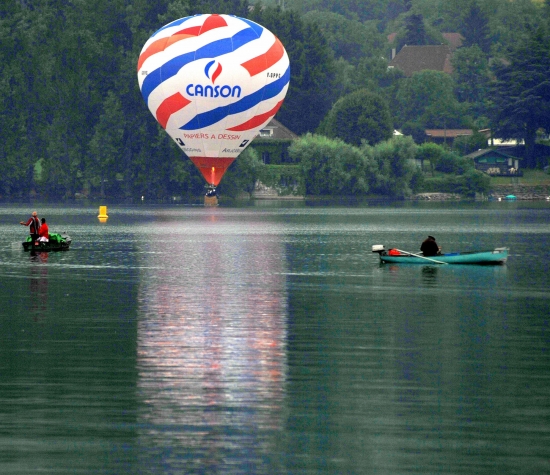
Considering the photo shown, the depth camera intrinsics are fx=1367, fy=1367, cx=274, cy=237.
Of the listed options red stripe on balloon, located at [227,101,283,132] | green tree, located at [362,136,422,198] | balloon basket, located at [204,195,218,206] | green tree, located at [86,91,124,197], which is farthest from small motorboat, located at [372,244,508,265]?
green tree, located at [362,136,422,198]

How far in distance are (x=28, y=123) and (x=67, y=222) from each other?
71.3 metres

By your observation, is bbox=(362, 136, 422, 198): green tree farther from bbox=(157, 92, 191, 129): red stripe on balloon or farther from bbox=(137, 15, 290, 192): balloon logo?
bbox=(157, 92, 191, 129): red stripe on balloon

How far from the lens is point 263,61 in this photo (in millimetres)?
140875

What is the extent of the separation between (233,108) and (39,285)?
94076mm

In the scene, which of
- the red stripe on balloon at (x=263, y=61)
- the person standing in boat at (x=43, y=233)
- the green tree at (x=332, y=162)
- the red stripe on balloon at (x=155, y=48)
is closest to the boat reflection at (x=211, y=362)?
the person standing in boat at (x=43, y=233)

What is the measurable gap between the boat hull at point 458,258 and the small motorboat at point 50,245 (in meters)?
17.6

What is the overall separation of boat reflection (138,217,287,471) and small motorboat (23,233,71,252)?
12.6 meters

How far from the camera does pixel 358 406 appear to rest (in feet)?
75.8

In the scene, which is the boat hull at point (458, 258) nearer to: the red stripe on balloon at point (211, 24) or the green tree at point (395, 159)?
the red stripe on balloon at point (211, 24)

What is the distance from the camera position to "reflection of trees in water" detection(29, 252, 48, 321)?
39.4 metres

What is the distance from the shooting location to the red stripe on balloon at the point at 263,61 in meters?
140

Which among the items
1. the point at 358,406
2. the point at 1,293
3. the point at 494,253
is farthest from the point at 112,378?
the point at 494,253

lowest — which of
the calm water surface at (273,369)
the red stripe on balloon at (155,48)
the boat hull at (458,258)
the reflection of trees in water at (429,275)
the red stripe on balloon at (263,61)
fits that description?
the calm water surface at (273,369)

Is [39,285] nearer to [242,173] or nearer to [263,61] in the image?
[263,61]
